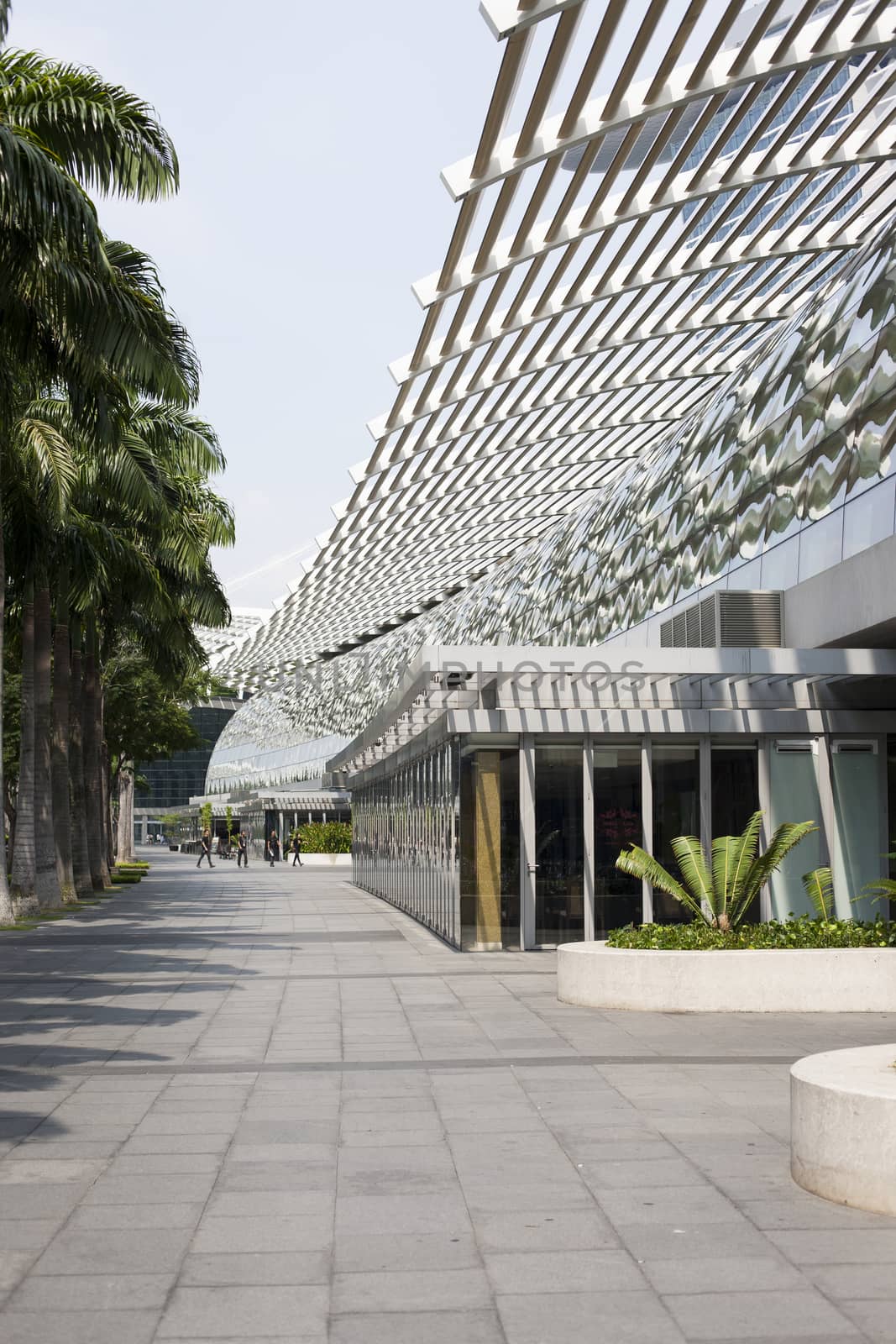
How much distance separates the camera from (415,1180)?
6.75 meters

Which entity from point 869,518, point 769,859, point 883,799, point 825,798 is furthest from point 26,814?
point 769,859

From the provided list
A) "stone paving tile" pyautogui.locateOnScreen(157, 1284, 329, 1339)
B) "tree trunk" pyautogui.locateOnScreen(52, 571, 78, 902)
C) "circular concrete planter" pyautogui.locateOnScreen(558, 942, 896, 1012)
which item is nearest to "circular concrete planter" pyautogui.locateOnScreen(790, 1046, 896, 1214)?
"stone paving tile" pyautogui.locateOnScreen(157, 1284, 329, 1339)

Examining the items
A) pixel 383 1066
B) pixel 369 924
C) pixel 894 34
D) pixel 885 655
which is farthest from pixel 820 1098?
pixel 369 924

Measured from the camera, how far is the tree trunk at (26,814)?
24938 millimetres

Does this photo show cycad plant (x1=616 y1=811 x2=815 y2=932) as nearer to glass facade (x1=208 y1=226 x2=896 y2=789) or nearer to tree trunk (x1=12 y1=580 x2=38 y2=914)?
glass facade (x1=208 y1=226 x2=896 y2=789)

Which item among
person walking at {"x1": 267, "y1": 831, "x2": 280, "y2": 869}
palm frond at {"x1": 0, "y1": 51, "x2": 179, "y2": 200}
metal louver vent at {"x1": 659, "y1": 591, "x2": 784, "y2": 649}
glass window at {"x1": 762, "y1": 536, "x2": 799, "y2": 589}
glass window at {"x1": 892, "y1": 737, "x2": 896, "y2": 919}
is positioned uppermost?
palm frond at {"x1": 0, "y1": 51, "x2": 179, "y2": 200}

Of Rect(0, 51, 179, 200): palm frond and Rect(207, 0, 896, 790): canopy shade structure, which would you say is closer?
Rect(207, 0, 896, 790): canopy shade structure

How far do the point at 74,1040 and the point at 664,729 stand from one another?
9909mm

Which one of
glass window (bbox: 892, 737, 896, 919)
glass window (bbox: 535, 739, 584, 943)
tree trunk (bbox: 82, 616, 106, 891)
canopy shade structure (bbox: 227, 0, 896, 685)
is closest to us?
canopy shade structure (bbox: 227, 0, 896, 685)

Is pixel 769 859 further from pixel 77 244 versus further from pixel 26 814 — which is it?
pixel 26 814

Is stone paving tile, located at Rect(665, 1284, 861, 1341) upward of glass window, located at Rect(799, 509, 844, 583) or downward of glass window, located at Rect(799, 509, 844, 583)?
downward

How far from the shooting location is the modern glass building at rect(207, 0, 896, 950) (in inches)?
492

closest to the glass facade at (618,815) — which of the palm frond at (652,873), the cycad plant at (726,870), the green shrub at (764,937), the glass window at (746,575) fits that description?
the glass window at (746,575)

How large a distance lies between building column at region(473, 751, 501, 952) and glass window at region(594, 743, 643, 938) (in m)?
1.27
